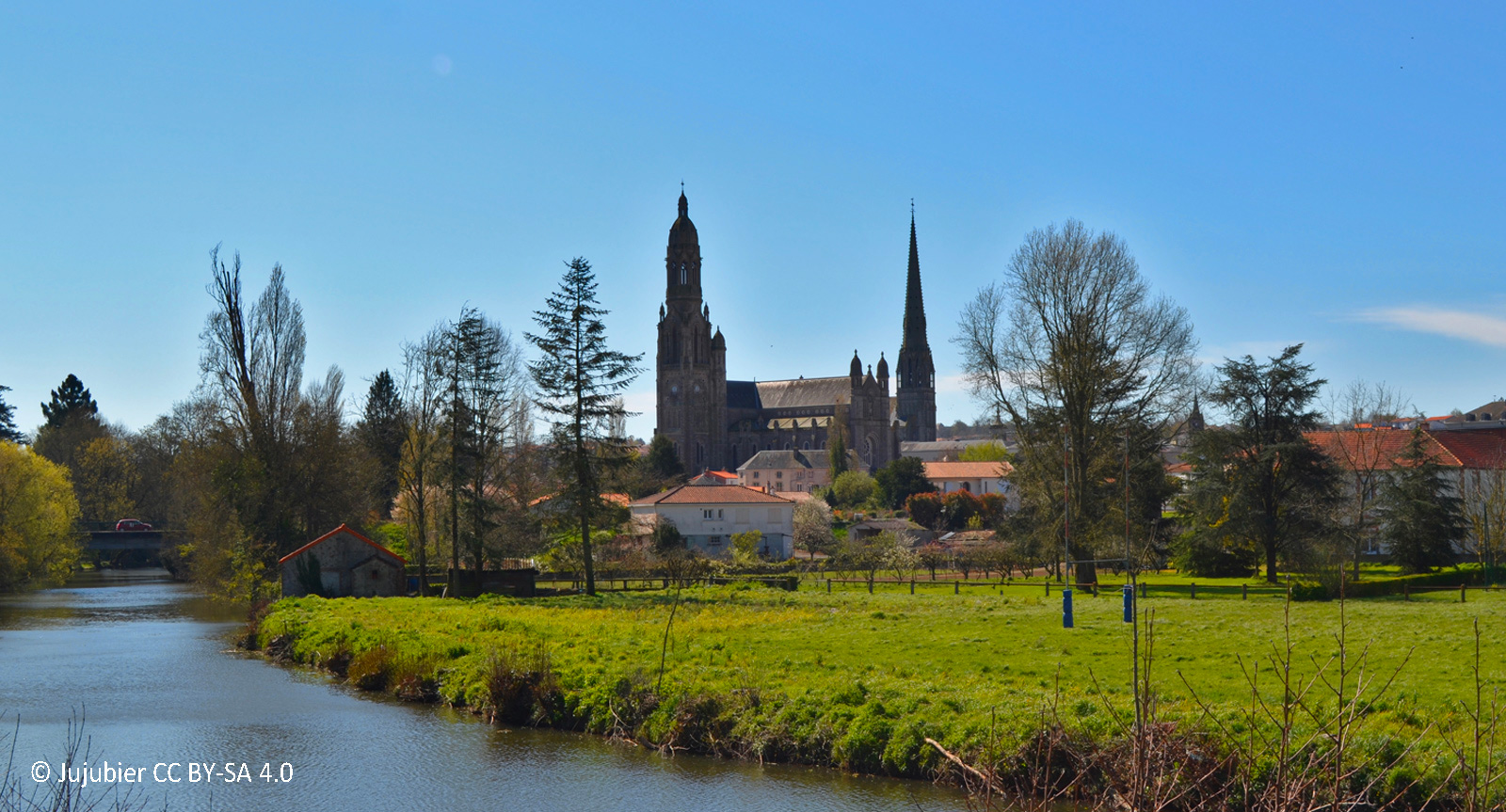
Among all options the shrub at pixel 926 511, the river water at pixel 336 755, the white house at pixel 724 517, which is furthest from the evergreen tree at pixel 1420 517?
the shrub at pixel 926 511

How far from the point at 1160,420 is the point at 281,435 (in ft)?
106

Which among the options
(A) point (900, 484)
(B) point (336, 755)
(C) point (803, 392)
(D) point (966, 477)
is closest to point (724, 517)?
(A) point (900, 484)

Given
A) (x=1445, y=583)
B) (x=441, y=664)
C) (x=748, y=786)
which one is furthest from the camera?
(x=1445, y=583)

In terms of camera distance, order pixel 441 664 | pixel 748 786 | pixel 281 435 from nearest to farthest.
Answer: pixel 748 786, pixel 441 664, pixel 281 435

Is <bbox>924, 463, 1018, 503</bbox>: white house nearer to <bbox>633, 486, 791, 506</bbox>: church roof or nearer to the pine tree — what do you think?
<bbox>633, 486, 791, 506</bbox>: church roof

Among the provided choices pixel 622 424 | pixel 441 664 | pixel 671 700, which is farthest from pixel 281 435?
pixel 671 700

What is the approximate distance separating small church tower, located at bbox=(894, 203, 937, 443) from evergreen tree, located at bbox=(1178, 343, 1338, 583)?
12647cm

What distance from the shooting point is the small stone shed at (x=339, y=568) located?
3884cm

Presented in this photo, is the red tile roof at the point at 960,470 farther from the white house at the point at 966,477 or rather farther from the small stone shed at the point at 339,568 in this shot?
the small stone shed at the point at 339,568

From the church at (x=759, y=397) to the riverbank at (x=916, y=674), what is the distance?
3857 inches

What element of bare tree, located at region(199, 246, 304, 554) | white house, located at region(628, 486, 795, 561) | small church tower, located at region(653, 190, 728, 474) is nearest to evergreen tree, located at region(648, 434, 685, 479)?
small church tower, located at region(653, 190, 728, 474)

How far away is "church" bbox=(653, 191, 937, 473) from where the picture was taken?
445 feet

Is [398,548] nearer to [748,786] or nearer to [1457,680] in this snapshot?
[748,786]

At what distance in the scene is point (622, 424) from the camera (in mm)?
42781
